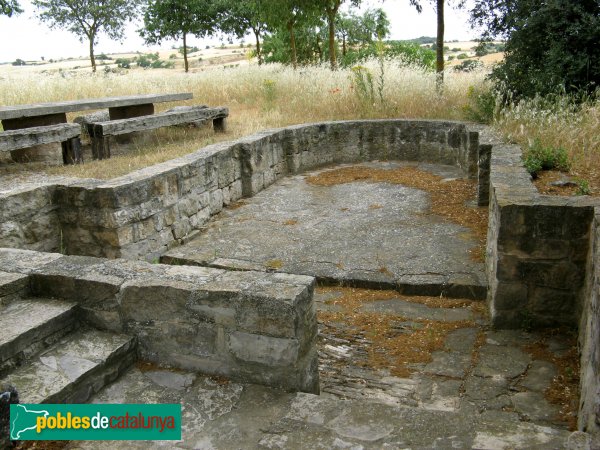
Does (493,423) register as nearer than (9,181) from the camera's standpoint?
Yes

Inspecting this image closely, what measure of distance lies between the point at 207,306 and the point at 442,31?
31.1ft

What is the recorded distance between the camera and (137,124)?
7516mm

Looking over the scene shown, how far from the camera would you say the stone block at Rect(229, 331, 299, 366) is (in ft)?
8.78

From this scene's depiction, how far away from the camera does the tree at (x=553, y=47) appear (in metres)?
6.93

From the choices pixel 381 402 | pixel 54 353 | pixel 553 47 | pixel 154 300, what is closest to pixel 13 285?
pixel 54 353

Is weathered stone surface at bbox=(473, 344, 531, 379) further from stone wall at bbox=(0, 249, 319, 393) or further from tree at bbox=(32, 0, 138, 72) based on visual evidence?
tree at bbox=(32, 0, 138, 72)

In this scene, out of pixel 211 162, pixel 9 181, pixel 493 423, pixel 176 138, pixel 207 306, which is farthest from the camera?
pixel 176 138

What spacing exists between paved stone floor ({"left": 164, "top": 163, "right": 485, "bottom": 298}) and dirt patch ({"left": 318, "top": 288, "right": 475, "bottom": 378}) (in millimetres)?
281

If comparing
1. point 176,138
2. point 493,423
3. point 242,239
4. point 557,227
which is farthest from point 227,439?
point 176,138

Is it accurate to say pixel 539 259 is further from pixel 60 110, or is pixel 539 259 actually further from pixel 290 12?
pixel 290 12

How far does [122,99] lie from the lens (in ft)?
27.4

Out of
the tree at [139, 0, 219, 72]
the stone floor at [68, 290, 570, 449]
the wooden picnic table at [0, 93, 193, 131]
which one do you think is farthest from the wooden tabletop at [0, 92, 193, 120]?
the tree at [139, 0, 219, 72]

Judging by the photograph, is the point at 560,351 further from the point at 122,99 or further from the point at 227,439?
the point at 122,99

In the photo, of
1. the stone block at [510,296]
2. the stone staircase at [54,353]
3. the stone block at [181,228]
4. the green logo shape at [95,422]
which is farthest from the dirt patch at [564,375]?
the stone block at [181,228]
